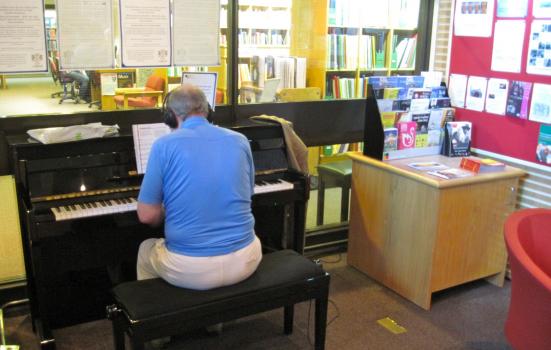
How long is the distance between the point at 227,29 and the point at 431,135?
4.59ft

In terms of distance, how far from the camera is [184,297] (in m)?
2.12

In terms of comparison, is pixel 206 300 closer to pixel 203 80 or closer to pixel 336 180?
pixel 203 80

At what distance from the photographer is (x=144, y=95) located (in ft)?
9.91

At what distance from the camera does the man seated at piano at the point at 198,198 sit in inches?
81.3

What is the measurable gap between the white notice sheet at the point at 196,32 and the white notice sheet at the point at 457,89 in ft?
5.01

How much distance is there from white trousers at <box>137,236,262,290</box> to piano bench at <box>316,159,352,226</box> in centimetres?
161

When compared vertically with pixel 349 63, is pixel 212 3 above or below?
above

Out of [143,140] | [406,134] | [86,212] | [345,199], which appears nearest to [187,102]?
[143,140]

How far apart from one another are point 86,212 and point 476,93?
7.86ft

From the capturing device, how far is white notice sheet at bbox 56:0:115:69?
2.71 meters

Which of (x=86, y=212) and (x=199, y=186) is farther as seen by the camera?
(x=86, y=212)

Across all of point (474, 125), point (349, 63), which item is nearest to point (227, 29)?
point (349, 63)

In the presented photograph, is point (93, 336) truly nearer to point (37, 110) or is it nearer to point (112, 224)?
point (112, 224)

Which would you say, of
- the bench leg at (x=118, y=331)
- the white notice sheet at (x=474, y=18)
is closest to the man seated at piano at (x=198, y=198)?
the bench leg at (x=118, y=331)
